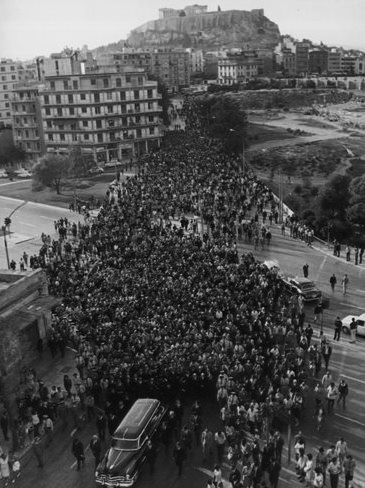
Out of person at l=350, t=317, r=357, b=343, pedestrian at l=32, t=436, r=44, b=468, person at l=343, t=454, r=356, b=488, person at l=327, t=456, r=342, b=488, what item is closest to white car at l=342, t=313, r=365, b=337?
person at l=350, t=317, r=357, b=343

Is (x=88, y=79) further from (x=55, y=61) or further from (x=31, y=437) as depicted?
(x=31, y=437)

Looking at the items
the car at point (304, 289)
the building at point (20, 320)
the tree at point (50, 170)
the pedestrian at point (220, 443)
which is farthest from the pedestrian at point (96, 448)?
the tree at point (50, 170)

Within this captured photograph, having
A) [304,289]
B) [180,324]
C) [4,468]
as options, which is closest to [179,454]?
[4,468]

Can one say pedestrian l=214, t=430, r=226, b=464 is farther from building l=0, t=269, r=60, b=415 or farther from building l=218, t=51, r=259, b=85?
building l=218, t=51, r=259, b=85

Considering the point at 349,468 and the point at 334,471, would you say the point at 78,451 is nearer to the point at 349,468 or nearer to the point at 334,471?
the point at 334,471

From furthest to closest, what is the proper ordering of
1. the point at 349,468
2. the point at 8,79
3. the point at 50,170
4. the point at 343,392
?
the point at 8,79
the point at 50,170
the point at 343,392
the point at 349,468

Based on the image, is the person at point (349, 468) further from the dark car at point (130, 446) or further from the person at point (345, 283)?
the person at point (345, 283)
